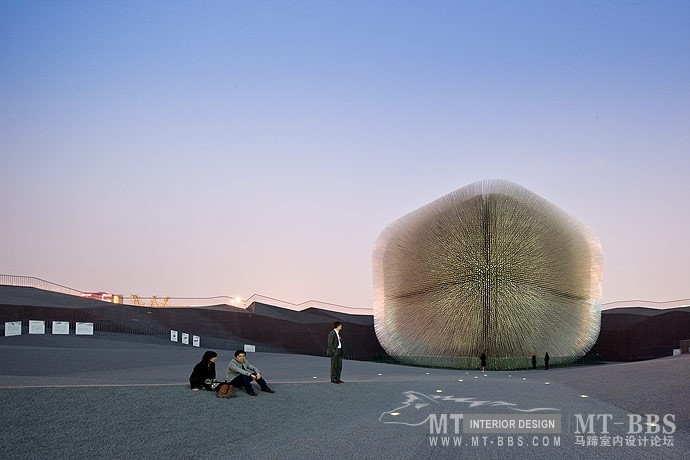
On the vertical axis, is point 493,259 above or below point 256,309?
above

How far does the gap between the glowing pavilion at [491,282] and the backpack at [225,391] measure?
818 inches

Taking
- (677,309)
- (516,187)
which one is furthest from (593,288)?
(677,309)

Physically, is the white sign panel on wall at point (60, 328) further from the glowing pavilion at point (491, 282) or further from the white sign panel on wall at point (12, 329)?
the glowing pavilion at point (491, 282)

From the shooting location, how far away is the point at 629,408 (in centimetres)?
1048

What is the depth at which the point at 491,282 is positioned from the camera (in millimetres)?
29094

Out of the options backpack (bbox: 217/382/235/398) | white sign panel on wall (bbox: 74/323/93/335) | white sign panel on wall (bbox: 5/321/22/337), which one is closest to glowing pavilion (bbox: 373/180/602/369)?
white sign panel on wall (bbox: 74/323/93/335)

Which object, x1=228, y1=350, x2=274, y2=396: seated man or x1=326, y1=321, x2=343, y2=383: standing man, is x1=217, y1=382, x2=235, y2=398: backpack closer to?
x1=228, y1=350, x2=274, y2=396: seated man

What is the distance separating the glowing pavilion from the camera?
29094 mm

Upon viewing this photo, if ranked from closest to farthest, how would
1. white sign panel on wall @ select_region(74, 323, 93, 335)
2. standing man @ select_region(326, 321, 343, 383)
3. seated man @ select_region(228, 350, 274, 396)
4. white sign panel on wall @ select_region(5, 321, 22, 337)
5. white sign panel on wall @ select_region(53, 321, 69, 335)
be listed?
seated man @ select_region(228, 350, 274, 396), standing man @ select_region(326, 321, 343, 383), white sign panel on wall @ select_region(5, 321, 22, 337), white sign panel on wall @ select_region(53, 321, 69, 335), white sign panel on wall @ select_region(74, 323, 93, 335)

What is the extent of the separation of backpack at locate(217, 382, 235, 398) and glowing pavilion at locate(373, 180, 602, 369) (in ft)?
68.1

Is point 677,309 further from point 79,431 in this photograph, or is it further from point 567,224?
point 79,431

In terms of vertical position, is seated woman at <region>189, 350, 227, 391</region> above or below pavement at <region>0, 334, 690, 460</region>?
above

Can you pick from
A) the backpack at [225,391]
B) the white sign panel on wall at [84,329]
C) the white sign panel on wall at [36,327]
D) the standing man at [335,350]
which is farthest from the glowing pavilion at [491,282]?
the backpack at [225,391]

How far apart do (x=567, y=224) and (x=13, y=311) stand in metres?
28.8
